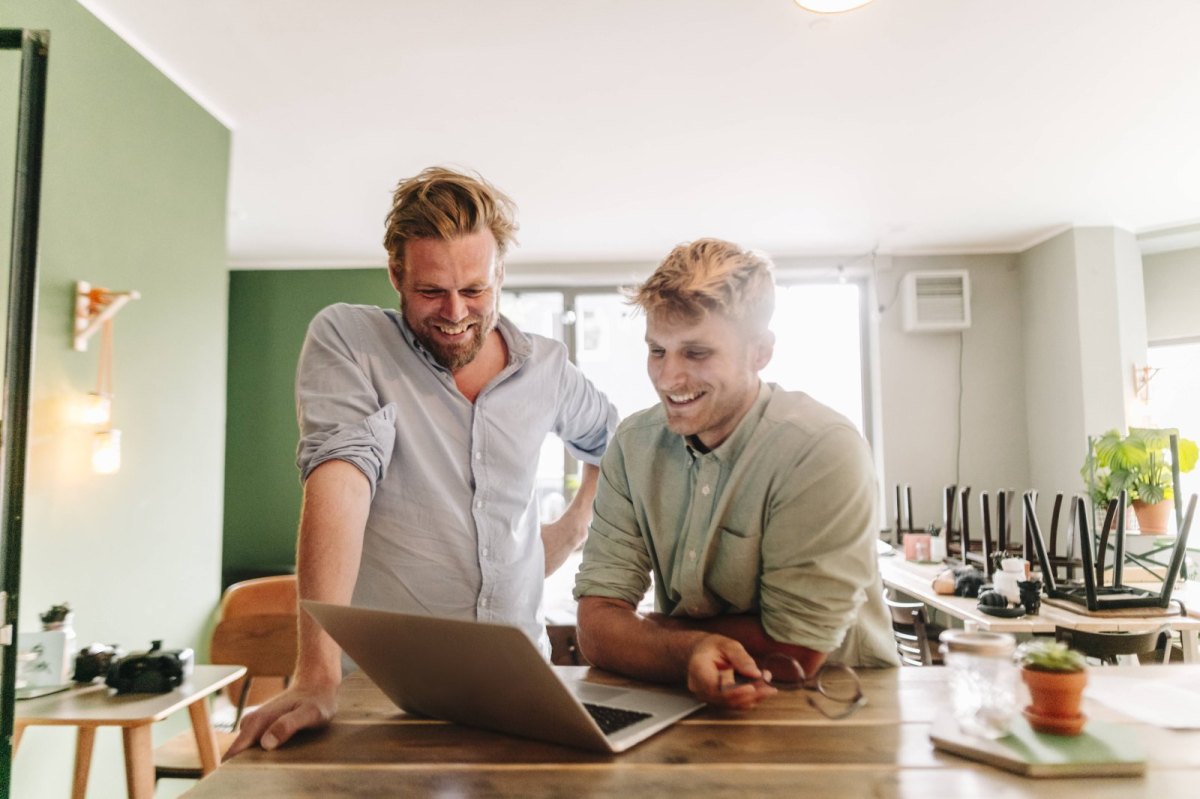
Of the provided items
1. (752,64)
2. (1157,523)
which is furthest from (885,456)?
(752,64)

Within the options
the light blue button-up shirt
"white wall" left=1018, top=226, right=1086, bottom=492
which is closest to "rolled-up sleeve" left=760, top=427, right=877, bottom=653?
the light blue button-up shirt

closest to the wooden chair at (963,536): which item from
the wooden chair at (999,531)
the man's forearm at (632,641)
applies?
the wooden chair at (999,531)

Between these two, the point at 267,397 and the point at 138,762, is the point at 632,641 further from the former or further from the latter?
the point at 267,397

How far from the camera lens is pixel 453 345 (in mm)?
1519

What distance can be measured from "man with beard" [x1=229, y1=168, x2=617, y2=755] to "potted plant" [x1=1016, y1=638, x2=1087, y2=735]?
2.92 ft

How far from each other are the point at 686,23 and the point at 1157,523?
4.21m

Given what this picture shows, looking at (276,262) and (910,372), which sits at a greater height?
(276,262)

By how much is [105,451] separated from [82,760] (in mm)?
982

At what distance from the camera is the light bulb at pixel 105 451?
280 centimetres

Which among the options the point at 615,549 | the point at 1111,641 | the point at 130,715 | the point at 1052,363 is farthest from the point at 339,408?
the point at 1052,363

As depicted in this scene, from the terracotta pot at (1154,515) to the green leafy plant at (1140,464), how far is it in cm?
4

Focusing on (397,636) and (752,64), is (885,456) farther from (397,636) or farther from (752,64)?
(397,636)

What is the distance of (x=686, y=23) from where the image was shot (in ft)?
9.69

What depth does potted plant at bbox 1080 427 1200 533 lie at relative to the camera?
4918 millimetres
